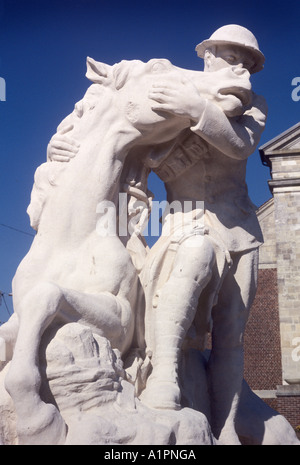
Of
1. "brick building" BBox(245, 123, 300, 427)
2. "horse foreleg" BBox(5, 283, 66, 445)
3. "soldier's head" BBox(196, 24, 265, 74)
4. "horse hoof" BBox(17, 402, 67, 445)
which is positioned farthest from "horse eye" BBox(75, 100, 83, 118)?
"brick building" BBox(245, 123, 300, 427)

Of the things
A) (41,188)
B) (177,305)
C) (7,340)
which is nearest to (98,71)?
(41,188)

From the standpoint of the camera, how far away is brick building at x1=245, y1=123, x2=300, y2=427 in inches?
571

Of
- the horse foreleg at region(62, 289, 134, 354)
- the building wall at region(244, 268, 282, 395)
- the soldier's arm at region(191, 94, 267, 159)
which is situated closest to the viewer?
the horse foreleg at region(62, 289, 134, 354)

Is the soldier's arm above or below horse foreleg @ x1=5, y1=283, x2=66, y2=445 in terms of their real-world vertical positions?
above

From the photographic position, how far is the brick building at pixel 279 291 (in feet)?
47.5

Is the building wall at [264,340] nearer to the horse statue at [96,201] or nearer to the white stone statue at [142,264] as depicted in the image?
the white stone statue at [142,264]

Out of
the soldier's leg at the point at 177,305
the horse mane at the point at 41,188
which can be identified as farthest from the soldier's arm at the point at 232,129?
the horse mane at the point at 41,188

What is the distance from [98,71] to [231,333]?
69.8 inches

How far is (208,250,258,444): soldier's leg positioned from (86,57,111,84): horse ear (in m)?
1.34

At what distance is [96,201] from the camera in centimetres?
388

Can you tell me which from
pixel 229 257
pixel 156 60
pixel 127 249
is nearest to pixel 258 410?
pixel 229 257

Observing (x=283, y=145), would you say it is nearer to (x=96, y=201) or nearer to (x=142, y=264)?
(x=142, y=264)

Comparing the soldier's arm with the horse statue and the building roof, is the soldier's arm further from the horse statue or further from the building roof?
the building roof

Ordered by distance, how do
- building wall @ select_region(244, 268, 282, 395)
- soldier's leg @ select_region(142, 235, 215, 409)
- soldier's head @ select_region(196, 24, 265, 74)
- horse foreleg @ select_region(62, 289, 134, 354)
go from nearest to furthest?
horse foreleg @ select_region(62, 289, 134, 354) → soldier's leg @ select_region(142, 235, 215, 409) → soldier's head @ select_region(196, 24, 265, 74) → building wall @ select_region(244, 268, 282, 395)
